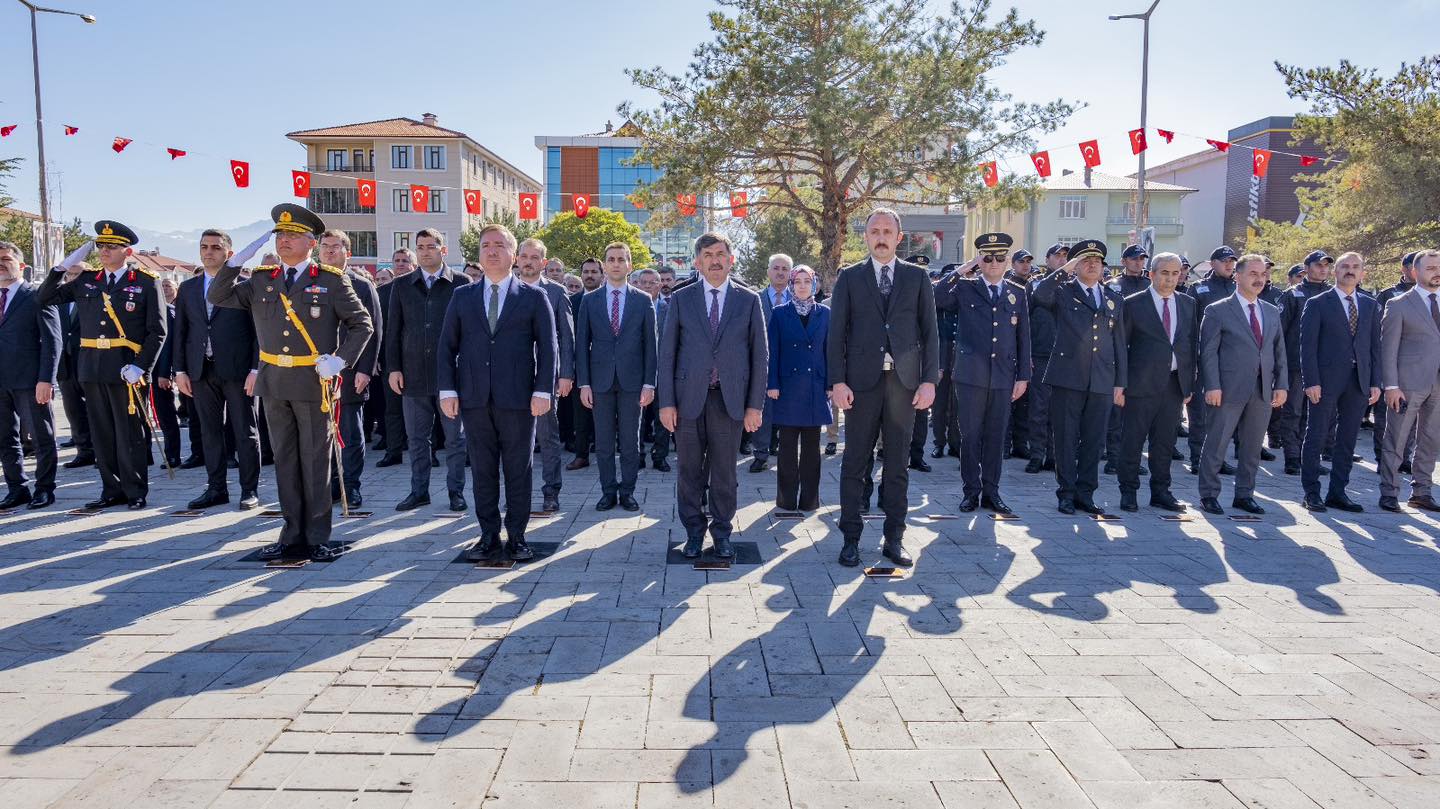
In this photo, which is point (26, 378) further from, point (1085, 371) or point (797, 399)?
point (1085, 371)

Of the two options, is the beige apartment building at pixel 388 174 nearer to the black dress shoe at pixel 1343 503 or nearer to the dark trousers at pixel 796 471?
the dark trousers at pixel 796 471

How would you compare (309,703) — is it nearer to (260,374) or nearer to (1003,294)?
(260,374)

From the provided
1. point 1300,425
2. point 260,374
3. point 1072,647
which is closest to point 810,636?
point 1072,647

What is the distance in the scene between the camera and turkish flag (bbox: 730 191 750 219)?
19578 millimetres

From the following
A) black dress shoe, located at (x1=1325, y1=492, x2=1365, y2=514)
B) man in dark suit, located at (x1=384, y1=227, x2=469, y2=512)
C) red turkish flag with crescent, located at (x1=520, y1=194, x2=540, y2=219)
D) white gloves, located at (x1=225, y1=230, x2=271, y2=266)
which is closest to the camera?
white gloves, located at (x1=225, y1=230, x2=271, y2=266)

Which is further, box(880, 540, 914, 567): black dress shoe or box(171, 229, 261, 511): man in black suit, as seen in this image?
box(171, 229, 261, 511): man in black suit

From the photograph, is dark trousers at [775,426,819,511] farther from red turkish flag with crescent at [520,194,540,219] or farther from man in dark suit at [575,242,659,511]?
red turkish flag with crescent at [520,194,540,219]

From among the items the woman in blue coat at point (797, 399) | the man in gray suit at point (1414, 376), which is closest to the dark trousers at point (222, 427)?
the woman in blue coat at point (797, 399)

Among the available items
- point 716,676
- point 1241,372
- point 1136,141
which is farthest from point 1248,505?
point 1136,141

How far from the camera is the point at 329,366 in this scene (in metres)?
5.15

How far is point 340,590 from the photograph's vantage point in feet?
15.5

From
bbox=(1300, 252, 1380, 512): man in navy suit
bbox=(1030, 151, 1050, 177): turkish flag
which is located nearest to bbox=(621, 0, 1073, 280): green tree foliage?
bbox=(1030, 151, 1050, 177): turkish flag

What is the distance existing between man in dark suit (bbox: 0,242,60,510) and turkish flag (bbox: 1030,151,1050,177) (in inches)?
658

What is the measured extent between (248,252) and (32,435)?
11.1ft
